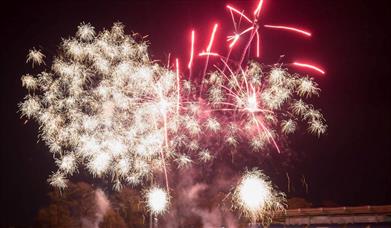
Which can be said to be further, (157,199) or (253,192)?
(157,199)

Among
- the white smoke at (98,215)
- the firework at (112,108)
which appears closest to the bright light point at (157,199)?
the firework at (112,108)

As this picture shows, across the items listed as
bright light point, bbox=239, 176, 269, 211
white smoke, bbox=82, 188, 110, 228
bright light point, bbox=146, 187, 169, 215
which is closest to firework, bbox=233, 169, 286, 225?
bright light point, bbox=239, 176, 269, 211

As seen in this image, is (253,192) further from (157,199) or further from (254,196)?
(157,199)

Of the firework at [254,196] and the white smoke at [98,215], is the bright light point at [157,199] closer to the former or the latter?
the firework at [254,196]

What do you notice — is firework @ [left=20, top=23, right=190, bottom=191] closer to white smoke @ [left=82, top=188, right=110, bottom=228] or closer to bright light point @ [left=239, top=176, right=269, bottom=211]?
bright light point @ [left=239, top=176, right=269, bottom=211]

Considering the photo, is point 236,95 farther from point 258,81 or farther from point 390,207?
point 390,207

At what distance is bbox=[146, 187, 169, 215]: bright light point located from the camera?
2183 cm

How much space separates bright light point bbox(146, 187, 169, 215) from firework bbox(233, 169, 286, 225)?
3464mm

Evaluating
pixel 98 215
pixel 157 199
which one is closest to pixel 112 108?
pixel 157 199

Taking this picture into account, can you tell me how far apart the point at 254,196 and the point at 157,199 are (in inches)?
181

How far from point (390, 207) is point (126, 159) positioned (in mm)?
11043

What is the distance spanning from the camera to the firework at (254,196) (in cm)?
1986

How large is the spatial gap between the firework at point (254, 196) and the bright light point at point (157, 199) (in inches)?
136

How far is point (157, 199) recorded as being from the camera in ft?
72.0
